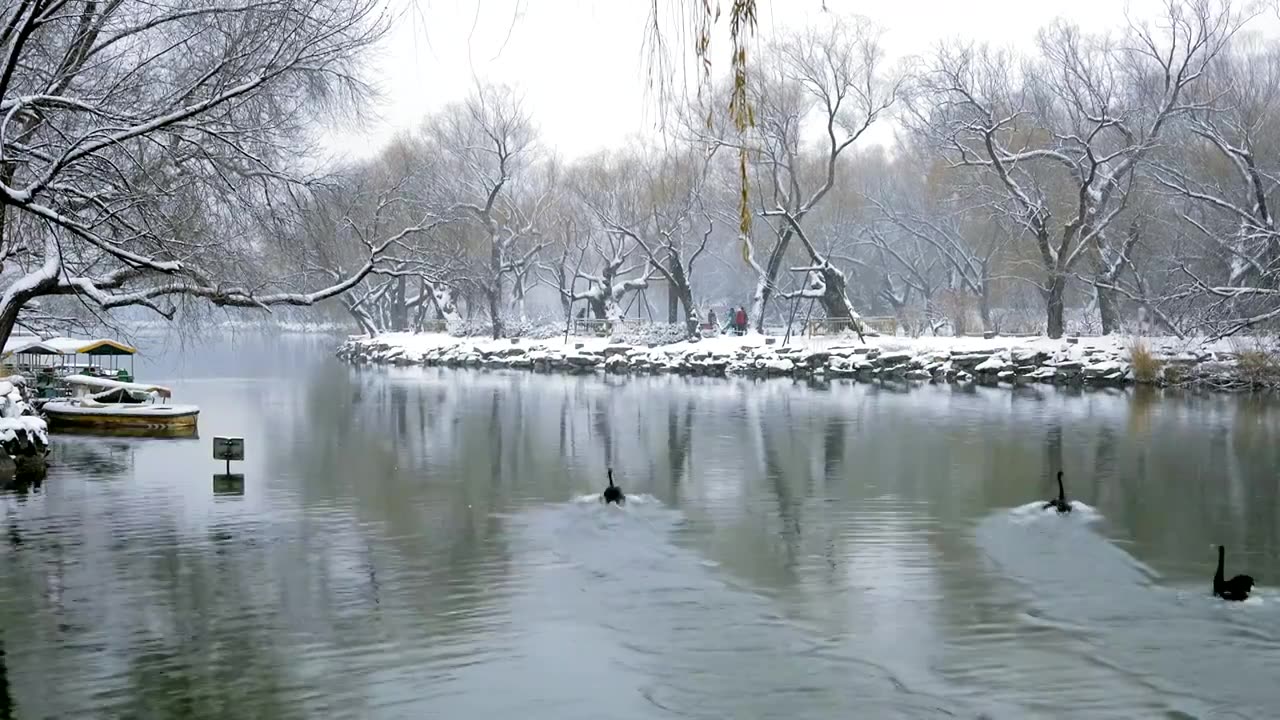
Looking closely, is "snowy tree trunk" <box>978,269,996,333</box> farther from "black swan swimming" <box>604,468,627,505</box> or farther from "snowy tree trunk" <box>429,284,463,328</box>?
"black swan swimming" <box>604,468,627,505</box>

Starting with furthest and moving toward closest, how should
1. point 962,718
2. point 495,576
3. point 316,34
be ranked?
point 316,34 → point 495,576 → point 962,718

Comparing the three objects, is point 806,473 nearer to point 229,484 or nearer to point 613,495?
point 613,495

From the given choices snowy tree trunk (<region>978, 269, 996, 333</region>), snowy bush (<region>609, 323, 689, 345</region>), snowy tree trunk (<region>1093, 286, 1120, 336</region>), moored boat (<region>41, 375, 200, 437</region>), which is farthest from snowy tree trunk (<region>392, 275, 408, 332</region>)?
moored boat (<region>41, 375, 200, 437</region>)

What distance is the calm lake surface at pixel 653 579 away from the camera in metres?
8.62

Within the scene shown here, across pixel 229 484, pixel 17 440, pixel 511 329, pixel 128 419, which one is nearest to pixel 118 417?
pixel 128 419

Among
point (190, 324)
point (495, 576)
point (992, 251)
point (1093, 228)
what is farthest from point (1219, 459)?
point (992, 251)

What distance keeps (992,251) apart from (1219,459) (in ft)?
122

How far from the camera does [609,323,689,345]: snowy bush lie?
51969mm

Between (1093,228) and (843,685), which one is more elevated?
(1093,228)

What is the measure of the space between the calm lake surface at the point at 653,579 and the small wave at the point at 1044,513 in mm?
75

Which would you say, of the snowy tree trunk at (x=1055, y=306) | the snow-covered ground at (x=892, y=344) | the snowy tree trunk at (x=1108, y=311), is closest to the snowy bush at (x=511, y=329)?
the snow-covered ground at (x=892, y=344)

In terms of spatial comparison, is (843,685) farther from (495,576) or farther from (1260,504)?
(1260,504)

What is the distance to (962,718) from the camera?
800cm

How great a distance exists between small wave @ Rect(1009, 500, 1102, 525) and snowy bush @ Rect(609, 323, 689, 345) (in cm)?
3591
